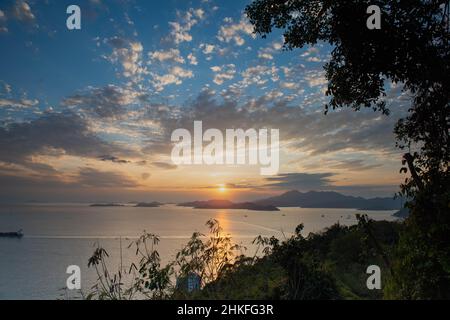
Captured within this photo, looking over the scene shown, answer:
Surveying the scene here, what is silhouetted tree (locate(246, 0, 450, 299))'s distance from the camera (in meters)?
5.39

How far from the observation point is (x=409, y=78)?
7.32 m

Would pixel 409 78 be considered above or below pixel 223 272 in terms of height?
above

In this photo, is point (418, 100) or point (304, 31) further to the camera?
point (304, 31)

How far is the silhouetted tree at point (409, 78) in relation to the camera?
539 cm

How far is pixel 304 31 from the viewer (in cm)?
830

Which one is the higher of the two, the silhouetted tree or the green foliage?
the silhouetted tree

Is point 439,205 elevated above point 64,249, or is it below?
above

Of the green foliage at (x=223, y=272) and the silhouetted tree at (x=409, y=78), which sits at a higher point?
the silhouetted tree at (x=409, y=78)

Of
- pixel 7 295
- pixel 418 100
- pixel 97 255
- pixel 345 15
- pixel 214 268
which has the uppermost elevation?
pixel 345 15

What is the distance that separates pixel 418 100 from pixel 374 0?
2337mm

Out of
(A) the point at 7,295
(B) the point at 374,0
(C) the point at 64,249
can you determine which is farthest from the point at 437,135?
(C) the point at 64,249

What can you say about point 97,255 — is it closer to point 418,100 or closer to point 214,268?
point 214,268
